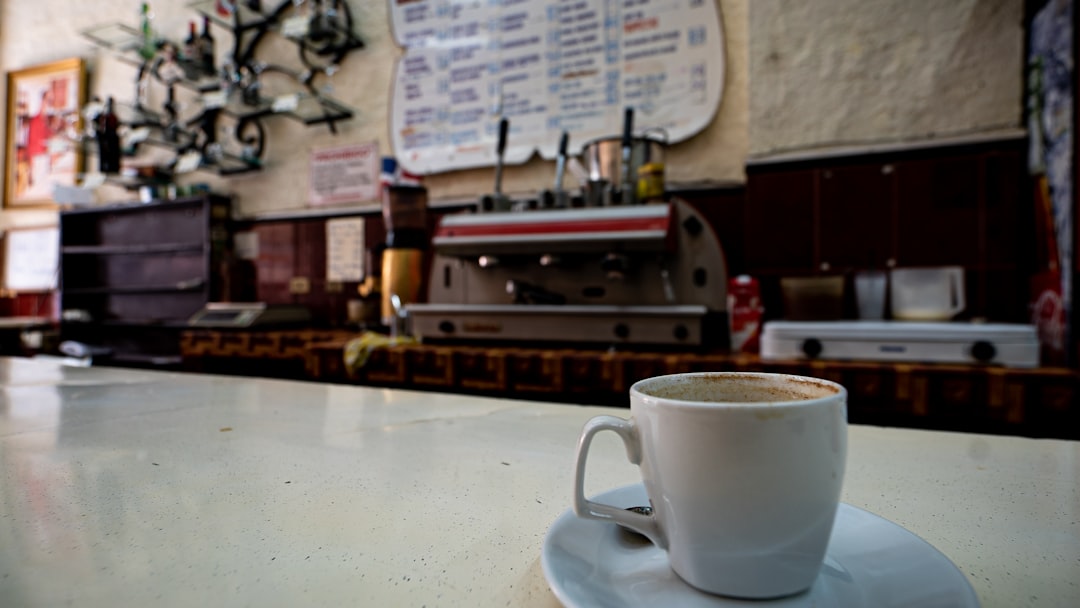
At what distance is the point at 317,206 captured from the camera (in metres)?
3.55

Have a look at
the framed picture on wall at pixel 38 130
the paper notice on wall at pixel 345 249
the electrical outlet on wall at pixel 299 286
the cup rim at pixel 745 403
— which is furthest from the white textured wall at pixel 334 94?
the cup rim at pixel 745 403

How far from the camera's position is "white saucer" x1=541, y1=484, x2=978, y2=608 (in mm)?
310

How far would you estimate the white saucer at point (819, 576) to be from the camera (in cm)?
31

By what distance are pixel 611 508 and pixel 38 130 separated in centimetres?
621

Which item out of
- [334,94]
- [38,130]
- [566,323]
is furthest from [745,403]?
[38,130]

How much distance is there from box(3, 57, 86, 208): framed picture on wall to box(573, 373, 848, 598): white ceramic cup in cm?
545

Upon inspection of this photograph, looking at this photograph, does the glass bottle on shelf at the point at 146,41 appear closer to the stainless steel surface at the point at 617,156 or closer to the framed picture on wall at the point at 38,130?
the framed picture on wall at the point at 38,130

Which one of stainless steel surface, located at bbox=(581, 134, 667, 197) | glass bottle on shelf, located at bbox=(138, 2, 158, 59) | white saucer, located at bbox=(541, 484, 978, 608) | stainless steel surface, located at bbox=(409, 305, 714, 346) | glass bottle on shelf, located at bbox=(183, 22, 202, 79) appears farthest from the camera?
glass bottle on shelf, located at bbox=(138, 2, 158, 59)

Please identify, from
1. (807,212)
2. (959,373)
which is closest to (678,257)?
(807,212)

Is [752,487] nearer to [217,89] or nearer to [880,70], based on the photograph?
[880,70]

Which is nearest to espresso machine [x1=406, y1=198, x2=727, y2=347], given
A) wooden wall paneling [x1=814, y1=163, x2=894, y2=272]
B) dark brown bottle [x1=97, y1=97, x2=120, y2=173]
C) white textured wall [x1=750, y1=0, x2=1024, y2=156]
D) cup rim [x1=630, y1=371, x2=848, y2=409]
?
wooden wall paneling [x1=814, y1=163, x2=894, y2=272]

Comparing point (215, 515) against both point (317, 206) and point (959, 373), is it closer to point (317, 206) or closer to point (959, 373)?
point (959, 373)

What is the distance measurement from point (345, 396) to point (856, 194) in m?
2.04

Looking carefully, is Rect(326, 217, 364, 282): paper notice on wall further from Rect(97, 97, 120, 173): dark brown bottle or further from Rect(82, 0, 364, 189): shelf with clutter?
Rect(97, 97, 120, 173): dark brown bottle
